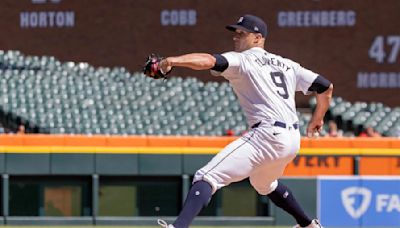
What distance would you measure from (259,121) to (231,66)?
479 millimetres

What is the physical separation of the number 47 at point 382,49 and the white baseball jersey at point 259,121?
13346mm

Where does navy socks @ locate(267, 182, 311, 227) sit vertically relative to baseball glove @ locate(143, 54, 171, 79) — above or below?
below

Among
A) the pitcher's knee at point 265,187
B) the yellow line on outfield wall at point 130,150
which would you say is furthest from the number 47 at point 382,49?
the pitcher's knee at point 265,187

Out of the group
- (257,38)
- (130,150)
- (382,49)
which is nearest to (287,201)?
(257,38)

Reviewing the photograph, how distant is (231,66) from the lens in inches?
250

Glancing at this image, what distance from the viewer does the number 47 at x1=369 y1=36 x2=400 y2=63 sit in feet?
64.9

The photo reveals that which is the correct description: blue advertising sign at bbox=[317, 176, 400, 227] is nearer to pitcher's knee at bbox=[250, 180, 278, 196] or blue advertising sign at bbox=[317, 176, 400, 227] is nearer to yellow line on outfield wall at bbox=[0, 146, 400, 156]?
yellow line on outfield wall at bbox=[0, 146, 400, 156]

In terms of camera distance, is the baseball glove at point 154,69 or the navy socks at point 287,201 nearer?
the baseball glove at point 154,69

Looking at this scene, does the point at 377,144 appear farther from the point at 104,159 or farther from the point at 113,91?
A: the point at 113,91

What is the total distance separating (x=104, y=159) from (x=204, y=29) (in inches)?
347

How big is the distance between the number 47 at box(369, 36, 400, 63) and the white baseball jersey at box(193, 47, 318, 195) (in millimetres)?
13346

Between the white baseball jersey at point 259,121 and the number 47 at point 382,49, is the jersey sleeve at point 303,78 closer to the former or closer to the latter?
the white baseball jersey at point 259,121

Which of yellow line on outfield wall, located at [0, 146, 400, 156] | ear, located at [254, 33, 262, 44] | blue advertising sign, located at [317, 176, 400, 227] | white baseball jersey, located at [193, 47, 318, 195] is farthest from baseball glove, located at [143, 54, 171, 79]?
yellow line on outfield wall, located at [0, 146, 400, 156]

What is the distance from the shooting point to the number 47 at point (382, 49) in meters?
19.8
